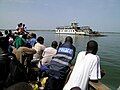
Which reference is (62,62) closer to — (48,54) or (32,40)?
(48,54)

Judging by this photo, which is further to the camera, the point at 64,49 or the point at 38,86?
the point at 38,86

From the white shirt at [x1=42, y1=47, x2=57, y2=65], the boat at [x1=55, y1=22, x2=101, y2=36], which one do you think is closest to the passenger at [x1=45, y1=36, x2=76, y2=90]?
the white shirt at [x1=42, y1=47, x2=57, y2=65]

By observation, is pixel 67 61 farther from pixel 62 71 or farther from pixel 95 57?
pixel 95 57

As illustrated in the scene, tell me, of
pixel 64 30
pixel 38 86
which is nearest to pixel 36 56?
pixel 38 86

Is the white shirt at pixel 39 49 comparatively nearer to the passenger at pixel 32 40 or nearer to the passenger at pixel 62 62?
the passenger at pixel 32 40

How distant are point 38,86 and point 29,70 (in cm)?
164

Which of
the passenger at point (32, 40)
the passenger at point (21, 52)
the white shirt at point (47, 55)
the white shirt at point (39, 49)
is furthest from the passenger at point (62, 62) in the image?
the passenger at point (32, 40)

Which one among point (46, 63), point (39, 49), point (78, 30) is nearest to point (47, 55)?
point (46, 63)

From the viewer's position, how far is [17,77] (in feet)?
16.6

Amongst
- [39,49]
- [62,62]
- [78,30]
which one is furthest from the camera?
[78,30]

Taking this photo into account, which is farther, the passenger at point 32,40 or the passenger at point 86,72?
the passenger at point 32,40

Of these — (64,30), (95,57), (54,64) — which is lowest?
(64,30)

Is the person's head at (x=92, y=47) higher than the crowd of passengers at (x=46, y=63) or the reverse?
higher

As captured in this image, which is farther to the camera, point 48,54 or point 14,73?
point 48,54
